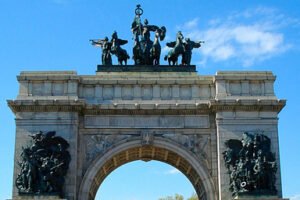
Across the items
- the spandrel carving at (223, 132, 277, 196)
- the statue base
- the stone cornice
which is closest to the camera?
the spandrel carving at (223, 132, 277, 196)

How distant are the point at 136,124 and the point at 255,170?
6.81 meters

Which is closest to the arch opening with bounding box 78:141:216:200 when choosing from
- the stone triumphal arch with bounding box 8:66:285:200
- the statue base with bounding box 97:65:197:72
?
the stone triumphal arch with bounding box 8:66:285:200

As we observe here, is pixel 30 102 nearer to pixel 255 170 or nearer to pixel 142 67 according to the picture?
pixel 142 67

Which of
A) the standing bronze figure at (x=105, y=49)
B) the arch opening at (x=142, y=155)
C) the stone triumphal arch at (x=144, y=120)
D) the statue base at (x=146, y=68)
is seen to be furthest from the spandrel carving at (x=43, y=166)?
the standing bronze figure at (x=105, y=49)

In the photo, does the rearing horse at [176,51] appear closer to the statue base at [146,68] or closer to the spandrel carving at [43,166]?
the statue base at [146,68]

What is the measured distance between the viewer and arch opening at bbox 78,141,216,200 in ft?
103

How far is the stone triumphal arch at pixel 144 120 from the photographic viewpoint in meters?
31.0

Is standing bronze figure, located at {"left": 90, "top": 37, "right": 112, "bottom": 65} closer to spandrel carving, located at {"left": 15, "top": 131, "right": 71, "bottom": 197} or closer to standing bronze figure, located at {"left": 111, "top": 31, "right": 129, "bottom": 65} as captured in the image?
standing bronze figure, located at {"left": 111, "top": 31, "right": 129, "bottom": 65}

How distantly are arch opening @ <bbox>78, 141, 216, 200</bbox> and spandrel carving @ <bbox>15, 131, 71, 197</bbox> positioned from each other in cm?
155

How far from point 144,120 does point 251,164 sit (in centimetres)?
620

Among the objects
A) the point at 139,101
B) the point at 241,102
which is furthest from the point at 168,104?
the point at 241,102

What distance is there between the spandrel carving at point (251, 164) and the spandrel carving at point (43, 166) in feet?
27.8

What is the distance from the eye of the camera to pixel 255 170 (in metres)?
29.9

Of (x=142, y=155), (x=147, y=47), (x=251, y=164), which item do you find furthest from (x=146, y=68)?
(x=251, y=164)
